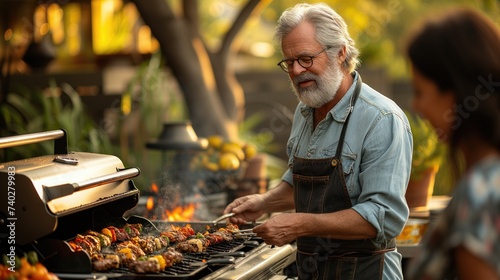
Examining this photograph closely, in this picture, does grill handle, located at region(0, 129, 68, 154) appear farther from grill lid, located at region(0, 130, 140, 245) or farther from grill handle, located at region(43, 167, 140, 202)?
grill handle, located at region(43, 167, 140, 202)

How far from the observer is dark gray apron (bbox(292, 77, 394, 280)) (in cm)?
381

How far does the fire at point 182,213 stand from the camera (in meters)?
5.52

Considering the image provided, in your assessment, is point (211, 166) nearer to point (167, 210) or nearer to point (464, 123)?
point (167, 210)

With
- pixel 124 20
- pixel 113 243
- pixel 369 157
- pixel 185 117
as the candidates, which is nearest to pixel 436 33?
pixel 369 157

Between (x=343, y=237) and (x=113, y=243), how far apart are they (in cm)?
99

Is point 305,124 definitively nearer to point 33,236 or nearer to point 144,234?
point 144,234

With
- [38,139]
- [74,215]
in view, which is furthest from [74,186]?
[74,215]

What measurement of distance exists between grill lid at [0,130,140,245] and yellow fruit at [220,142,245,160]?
3323 millimetres

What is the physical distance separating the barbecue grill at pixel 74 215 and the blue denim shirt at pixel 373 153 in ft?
1.67

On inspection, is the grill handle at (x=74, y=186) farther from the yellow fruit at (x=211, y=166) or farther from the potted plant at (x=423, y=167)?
the yellow fruit at (x=211, y=166)

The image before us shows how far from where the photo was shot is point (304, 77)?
3.90m

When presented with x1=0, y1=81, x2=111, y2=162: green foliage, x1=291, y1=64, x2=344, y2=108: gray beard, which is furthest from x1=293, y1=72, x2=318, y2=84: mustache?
x1=0, y1=81, x2=111, y2=162: green foliage

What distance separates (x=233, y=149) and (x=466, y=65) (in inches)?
193

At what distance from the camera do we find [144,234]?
4148 mm
